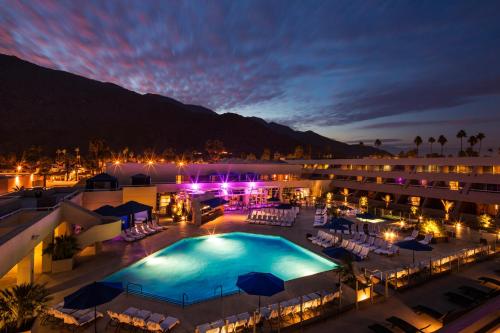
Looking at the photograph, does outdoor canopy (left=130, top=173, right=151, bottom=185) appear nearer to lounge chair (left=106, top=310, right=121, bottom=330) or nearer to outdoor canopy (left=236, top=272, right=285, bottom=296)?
lounge chair (left=106, top=310, right=121, bottom=330)

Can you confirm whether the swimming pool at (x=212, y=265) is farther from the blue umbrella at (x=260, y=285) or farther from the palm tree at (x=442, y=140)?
the palm tree at (x=442, y=140)

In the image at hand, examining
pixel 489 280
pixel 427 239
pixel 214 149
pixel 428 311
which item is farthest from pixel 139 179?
pixel 214 149

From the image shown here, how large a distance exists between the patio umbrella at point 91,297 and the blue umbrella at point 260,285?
3.47m

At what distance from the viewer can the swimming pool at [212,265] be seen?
11715 mm

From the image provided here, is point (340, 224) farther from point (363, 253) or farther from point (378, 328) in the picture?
point (378, 328)

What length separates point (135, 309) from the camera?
8406 millimetres

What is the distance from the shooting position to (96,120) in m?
114

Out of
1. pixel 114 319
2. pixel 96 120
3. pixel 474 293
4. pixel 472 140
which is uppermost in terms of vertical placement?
pixel 96 120

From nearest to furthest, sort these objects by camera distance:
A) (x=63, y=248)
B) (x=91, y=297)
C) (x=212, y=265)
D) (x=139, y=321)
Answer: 1. (x=91, y=297)
2. (x=139, y=321)
3. (x=63, y=248)
4. (x=212, y=265)

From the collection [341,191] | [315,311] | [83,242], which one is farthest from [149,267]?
[341,191]

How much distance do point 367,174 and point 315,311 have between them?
33.9 metres

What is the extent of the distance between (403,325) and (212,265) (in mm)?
9200

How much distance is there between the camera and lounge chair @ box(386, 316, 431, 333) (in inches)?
296

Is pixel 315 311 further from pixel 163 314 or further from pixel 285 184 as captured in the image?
pixel 285 184
